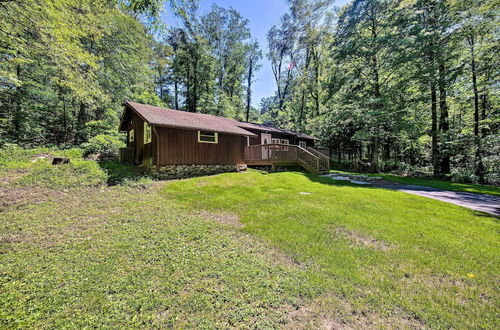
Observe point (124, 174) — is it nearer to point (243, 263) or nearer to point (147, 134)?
point (147, 134)

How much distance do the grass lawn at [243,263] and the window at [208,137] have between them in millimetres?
5706

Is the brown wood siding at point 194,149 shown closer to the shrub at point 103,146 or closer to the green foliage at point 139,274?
the green foliage at point 139,274

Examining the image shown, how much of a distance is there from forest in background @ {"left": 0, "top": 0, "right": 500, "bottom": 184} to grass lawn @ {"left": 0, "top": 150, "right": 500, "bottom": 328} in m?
5.89

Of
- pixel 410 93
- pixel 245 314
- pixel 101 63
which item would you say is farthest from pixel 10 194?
pixel 410 93

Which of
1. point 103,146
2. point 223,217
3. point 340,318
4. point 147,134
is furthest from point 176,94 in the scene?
point 340,318

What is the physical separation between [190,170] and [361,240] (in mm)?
9160

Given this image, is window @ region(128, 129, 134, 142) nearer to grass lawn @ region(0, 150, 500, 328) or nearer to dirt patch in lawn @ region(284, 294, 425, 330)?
grass lawn @ region(0, 150, 500, 328)

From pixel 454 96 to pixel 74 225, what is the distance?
2172 centimetres

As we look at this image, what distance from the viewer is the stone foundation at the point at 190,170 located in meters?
10.2

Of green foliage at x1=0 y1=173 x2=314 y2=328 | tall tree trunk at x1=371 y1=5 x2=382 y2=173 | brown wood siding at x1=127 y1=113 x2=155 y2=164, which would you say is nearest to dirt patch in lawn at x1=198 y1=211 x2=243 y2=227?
green foliage at x1=0 y1=173 x2=314 y2=328

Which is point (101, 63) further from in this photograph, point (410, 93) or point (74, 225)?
point (410, 93)

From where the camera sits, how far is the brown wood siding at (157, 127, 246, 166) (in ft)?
33.4

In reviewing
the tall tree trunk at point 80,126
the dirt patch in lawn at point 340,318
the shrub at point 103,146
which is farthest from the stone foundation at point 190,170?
the tall tree trunk at point 80,126

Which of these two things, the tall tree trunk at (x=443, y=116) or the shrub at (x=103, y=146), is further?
the shrub at (x=103, y=146)
